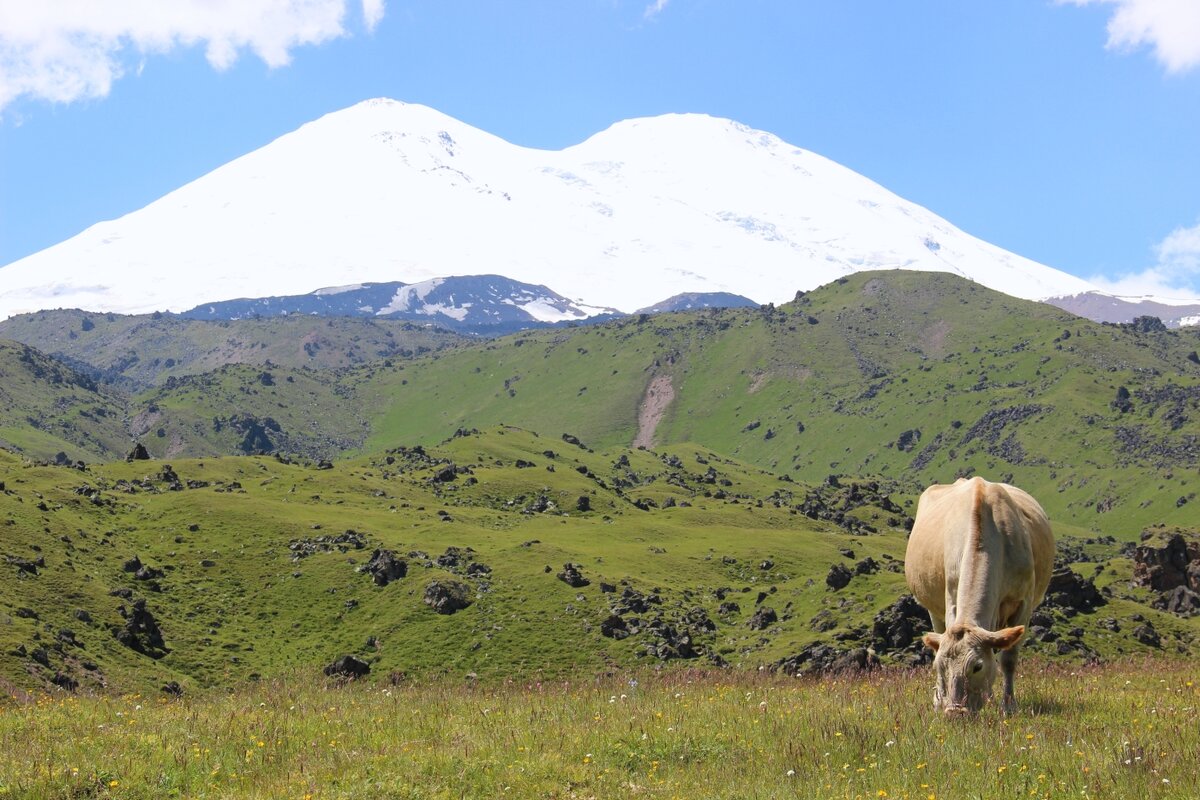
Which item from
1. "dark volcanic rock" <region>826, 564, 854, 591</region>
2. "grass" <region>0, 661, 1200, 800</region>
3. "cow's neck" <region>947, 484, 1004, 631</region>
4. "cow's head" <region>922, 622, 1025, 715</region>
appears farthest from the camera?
"dark volcanic rock" <region>826, 564, 854, 591</region>

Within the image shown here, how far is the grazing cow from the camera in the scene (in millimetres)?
16750

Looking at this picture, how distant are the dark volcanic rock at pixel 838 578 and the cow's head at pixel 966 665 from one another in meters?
76.0

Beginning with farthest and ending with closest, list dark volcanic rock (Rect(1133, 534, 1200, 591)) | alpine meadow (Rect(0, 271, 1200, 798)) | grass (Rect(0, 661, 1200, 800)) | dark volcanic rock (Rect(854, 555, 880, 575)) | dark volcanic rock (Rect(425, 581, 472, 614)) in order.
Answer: dark volcanic rock (Rect(1133, 534, 1200, 591)) < dark volcanic rock (Rect(425, 581, 472, 614)) < dark volcanic rock (Rect(854, 555, 880, 575)) < alpine meadow (Rect(0, 271, 1200, 798)) < grass (Rect(0, 661, 1200, 800))

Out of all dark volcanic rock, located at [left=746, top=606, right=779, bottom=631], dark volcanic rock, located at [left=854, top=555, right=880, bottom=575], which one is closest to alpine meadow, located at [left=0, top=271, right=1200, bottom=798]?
dark volcanic rock, located at [left=746, top=606, right=779, bottom=631]

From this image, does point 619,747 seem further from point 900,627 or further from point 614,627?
point 614,627

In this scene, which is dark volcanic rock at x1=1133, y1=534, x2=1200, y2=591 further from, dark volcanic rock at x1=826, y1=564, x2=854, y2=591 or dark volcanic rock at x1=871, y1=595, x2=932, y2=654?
dark volcanic rock at x1=871, y1=595, x2=932, y2=654

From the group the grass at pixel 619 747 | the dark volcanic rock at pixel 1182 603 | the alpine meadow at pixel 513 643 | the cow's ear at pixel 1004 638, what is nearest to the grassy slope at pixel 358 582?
the alpine meadow at pixel 513 643

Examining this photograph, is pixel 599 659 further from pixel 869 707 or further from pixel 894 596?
pixel 869 707

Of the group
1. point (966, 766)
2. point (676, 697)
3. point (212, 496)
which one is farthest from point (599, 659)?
point (966, 766)

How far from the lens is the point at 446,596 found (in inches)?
3728

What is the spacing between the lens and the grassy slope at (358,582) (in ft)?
269

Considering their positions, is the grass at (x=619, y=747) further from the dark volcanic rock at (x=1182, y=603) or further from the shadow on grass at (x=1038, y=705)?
the dark volcanic rock at (x=1182, y=603)

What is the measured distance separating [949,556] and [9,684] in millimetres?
54246

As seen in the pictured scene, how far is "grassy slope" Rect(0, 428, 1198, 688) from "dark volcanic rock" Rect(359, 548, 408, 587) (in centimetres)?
97
